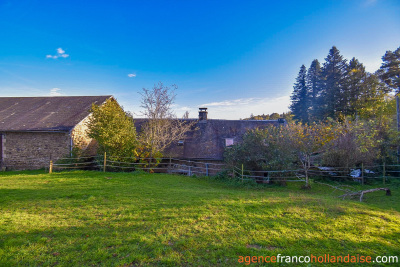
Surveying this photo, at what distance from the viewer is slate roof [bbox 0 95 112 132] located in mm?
13659

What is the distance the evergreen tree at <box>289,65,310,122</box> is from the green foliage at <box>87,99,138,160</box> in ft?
92.5

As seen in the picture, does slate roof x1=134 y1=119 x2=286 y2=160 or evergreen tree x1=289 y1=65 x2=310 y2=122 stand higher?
evergreen tree x1=289 y1=65 x2=310 y2=122

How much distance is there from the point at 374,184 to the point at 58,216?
1586 centimetres

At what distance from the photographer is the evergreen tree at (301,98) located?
99.8 ft

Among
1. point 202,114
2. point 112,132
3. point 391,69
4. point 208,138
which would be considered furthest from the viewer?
point 391,69

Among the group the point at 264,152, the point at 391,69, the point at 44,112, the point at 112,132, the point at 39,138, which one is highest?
the point at 391,69

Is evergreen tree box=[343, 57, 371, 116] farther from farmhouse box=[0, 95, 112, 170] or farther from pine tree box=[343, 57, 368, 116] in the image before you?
farmhouse box=[0, 95, 112, 170]

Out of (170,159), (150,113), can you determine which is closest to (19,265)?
(170,159)

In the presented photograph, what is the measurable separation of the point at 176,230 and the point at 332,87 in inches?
1229

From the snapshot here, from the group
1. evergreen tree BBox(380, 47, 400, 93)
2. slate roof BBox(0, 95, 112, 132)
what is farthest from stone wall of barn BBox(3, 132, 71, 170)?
evergreen tree BBox(380, 47, 400, 93)

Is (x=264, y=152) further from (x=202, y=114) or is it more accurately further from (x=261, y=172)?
(x=202, y=114)

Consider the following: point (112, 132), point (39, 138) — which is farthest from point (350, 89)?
point (39, 138)

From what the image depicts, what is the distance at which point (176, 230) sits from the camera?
13.3 ft

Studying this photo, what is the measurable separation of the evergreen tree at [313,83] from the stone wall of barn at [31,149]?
3187 cm
